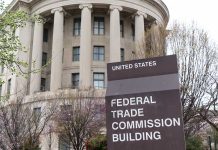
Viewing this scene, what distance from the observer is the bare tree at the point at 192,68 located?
23.0m

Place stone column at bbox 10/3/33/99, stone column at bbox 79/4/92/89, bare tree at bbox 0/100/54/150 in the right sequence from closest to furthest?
bare tree at bbox 0/100/54/150 → stone column at bbox 79/4/92/89 → stone column at bbox 10/3/33/99

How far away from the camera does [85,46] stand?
42.7 metres

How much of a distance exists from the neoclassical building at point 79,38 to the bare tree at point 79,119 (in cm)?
939

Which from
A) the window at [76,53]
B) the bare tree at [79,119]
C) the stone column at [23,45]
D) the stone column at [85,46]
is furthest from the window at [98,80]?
the bare tree at [79,119]

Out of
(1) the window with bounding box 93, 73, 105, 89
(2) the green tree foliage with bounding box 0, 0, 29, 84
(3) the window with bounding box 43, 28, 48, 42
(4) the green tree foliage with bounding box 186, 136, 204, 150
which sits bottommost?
(4) the green tree foliage with bounding box 186, 136, 204, 150

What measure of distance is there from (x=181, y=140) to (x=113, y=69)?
1303 mm

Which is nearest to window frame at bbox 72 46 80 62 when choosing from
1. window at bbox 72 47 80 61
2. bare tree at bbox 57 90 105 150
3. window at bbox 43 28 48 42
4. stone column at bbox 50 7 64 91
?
window at bbox 72 47 80 61

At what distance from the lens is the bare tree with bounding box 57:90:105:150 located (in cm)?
2619

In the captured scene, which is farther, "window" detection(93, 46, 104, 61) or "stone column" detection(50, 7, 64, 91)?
"window" detection(93, 46, 104, 61)

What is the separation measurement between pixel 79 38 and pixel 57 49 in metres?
4.56

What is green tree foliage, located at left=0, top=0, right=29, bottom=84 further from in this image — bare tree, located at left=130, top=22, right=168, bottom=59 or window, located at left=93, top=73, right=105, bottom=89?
window, located at left=93, top=73, right=105, bottom=89

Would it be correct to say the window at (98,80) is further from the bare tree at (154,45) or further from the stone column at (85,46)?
the bare tree at (154,45)

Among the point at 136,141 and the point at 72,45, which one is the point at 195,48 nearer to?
the point at 136,141

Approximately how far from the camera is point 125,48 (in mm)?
47344
